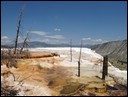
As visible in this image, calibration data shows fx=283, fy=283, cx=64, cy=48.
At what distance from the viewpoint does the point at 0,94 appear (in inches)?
625

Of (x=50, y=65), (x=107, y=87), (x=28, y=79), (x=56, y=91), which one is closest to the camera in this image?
(x=56, y=91)

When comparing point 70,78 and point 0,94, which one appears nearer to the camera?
point 0,94

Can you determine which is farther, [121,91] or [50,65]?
[50,65]

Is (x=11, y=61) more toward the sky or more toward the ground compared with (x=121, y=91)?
more toward the sky

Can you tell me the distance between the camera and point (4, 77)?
20859 millimetres

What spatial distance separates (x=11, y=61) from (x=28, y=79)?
6.23 metres

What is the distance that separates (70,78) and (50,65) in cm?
849

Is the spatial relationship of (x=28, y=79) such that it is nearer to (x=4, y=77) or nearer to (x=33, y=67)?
(x=4, y=77)

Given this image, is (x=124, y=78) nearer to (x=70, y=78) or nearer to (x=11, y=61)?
(x=70, y=78)

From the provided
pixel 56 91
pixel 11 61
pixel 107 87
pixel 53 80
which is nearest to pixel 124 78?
pixel 107 87

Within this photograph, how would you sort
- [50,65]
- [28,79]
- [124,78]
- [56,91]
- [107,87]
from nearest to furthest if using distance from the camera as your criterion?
[56,91] < [107,87] < [28,79] < [124,78] < [50,65]

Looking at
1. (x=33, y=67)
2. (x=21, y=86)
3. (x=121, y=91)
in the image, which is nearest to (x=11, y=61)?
(x=33, y=67)

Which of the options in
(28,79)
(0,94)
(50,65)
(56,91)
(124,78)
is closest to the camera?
(0,94)

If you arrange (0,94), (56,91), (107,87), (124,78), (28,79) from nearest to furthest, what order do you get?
(0,94) → (56,91) → (107,87) → (28,79) → (124,78)
